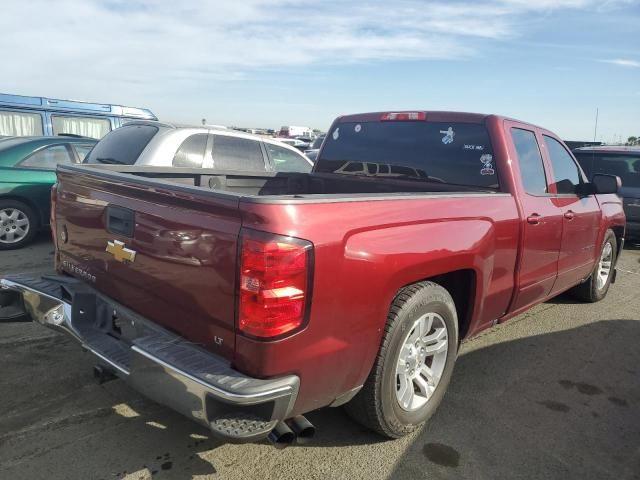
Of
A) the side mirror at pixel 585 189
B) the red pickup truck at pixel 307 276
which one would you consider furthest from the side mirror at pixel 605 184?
the red pickup truck at pixel 307 276

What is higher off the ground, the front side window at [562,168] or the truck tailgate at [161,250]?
the front side window at [562,168]

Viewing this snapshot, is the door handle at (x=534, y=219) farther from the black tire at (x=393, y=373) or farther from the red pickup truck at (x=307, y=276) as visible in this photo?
the black tire at (x=393, y=373)

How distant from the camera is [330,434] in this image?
295cm

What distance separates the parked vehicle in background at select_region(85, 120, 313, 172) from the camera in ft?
19.5

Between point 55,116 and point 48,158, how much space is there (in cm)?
503

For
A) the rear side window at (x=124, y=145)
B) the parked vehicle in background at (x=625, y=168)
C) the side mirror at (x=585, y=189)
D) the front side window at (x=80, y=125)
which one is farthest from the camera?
the front side window at (x=80, y=125)

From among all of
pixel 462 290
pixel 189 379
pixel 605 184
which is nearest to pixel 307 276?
pixel 189 379

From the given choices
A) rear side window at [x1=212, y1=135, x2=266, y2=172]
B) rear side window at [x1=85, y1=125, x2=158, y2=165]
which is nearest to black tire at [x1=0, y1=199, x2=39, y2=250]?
rear side window at [x1=85, y1=125, x2=158, y2=165]

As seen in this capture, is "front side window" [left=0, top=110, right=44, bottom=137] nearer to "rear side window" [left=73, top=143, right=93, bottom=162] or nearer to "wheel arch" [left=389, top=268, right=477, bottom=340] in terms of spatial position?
"rear side window" [left=73, top=143, right=93, bottom=162]

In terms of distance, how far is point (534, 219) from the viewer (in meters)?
3.68

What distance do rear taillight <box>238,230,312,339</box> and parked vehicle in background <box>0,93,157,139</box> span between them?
38.1 ft

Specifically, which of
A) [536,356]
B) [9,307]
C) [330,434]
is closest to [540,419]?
[536,356]

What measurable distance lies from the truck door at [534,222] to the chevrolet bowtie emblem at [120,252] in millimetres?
2559

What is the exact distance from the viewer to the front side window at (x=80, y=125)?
39.4 feet
